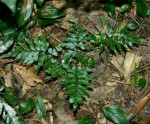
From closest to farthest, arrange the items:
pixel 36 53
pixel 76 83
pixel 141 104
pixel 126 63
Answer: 1. pixel 76 83
2. pixel 36 53
3. pixel 141 104
4. pixel 126 63

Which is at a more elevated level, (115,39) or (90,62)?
(115,39)

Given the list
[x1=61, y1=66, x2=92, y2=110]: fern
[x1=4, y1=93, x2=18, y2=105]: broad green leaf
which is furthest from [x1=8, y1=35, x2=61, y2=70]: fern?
[x1=4, y1=93, x2=18, y2=105]: broad green leaf

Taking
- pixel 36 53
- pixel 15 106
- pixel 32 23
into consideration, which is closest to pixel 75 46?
pixel 36 53

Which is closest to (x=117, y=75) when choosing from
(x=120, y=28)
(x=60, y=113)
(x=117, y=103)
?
(x=117, y=103)

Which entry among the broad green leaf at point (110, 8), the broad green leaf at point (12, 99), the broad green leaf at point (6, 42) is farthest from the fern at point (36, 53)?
the broad green leaf at point (110, 8)

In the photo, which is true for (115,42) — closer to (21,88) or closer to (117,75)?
(117,75)

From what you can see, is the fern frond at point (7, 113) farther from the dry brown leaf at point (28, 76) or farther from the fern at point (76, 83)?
the fern at point (76, 83)

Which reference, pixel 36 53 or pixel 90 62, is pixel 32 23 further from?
pixel 90 62
